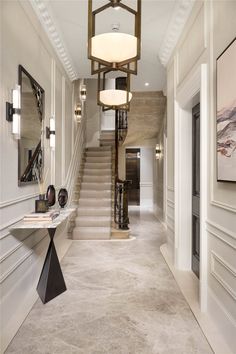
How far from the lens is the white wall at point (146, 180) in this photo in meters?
12.0

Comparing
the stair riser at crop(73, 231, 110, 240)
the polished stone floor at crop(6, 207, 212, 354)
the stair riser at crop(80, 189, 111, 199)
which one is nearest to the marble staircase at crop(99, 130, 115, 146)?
the stair riser at crop(80, 189, 111, 199)

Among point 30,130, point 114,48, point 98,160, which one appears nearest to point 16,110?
point 30,130

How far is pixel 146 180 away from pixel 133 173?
0.74 metres

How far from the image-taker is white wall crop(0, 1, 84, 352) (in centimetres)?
220

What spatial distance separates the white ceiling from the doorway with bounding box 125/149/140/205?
7707mm

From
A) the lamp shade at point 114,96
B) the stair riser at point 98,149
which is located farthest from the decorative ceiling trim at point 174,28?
the stair riser at point 98,149

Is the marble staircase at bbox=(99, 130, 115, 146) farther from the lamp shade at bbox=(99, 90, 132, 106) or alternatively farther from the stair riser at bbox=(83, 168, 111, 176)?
the lamp shade at bbox=(99, 90, 132, 106)

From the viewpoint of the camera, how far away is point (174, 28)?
3.51m

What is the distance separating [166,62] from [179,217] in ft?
7.72

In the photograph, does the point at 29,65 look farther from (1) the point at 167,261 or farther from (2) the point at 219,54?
(1) the point at 167,261

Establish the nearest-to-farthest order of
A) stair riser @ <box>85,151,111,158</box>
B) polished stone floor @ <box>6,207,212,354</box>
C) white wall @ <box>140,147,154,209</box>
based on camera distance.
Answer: polished stone floor @ <box>6,207,212,354</box>, stair riser @ <box>85,151,111,158</box>, white wall @ <box>140,147,154,209</box>

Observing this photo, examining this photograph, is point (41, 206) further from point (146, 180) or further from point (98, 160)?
point (146, 180)

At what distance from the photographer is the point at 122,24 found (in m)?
3.54

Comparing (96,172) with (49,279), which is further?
(96,172)
